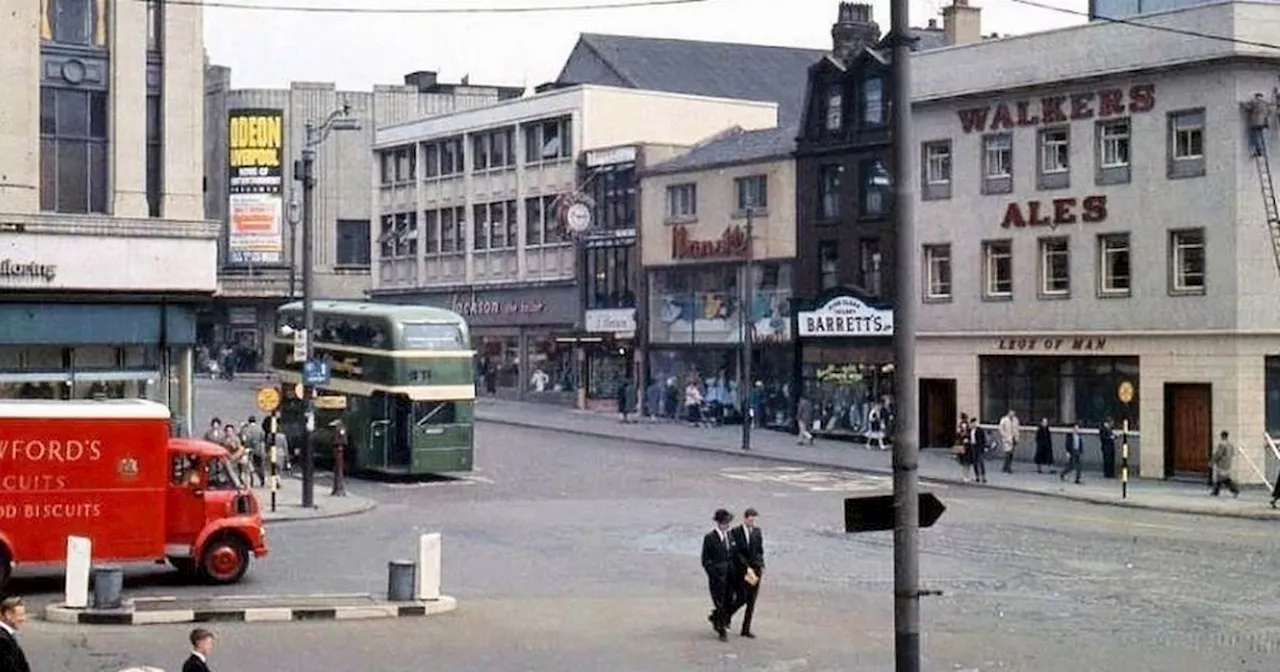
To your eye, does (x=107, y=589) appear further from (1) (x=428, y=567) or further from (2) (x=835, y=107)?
(2) (x=835, y=107)

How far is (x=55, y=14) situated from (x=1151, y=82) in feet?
90.9

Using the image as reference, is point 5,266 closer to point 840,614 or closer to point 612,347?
point 840,614

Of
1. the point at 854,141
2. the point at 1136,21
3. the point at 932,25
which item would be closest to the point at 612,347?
the point at 854,141

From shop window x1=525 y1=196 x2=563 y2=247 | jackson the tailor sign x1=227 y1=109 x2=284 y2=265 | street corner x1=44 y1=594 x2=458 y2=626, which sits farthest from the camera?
shop window x1=525 y1=196 x2=563 y2=247

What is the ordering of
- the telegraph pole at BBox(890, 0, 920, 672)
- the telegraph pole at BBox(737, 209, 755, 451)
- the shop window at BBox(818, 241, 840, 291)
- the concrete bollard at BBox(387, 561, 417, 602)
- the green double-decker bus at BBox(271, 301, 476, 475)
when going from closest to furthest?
the telegraph pole at BBox(890, 0, 920, 672) < the concrete bollard at BBox(387, 561, 417, 602) < the green double-decker bus at BBox(271, 301, 476, 475) < the telegraph pole at BBox(737, 209, 755, 451) < the shop window at BBox(818, 241, 840, 291)

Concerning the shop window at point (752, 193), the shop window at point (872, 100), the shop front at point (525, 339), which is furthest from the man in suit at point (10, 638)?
the shop front at point (525, 339)

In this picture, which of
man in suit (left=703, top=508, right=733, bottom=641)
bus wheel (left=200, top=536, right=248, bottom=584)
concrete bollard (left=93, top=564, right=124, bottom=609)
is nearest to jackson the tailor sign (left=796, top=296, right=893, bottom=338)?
bus wheel (left=200, top=536, right=248, bottom=584)

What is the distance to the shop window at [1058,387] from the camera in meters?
51.2

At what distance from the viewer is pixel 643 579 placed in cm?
2938

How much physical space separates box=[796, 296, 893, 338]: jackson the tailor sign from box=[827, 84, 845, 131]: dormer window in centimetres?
597

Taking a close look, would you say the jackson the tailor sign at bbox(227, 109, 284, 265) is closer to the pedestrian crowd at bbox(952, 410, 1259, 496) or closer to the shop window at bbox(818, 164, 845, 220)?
the shop window at bbox(818, 164, 845, 220)

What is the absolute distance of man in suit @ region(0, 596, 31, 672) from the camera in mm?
15750

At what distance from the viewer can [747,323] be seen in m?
59.8

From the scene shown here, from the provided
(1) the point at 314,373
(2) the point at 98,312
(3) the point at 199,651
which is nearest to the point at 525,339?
(1) the point at 314,373
